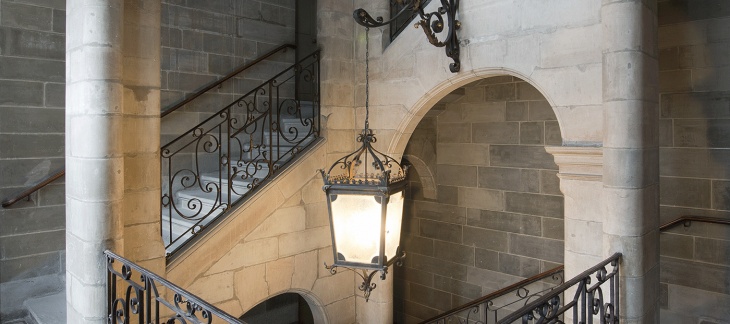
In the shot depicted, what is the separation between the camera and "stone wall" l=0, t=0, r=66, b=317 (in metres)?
4.06

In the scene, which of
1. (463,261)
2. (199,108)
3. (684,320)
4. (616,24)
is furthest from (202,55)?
(684,320)

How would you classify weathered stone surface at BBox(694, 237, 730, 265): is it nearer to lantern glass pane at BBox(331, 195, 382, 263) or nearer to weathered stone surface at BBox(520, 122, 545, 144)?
weathered stone surface at BBox(520, 122, 545, 144)

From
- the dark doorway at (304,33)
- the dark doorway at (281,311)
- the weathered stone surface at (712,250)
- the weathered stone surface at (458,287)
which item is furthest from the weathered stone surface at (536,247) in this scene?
the dark doorway at (304,33)

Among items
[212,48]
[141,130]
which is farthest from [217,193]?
[212,48]

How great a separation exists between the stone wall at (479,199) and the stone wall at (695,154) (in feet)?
3.31

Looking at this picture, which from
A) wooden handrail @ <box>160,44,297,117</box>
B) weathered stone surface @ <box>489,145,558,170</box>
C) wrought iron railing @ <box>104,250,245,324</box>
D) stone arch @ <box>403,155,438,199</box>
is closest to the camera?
wrought iron railing @ <box>104,250,245,324</box>

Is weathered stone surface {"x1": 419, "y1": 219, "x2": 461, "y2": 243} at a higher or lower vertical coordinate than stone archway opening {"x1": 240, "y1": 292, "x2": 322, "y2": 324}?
higher

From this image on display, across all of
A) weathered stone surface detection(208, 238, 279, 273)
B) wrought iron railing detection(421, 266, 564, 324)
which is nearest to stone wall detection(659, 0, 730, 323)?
wrought iron railing detection(421, 266, 564, 324)

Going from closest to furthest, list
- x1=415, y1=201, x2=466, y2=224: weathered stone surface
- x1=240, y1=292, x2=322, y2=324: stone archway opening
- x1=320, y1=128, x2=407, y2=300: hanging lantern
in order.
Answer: x1=320, y1=128, x2=407, y2=300: hanging lantern, x1=415, y1=201, x2=466, y2=224: weathered stone surface, x1=240, y1=292, x2=322, y2=324: stone archway opening

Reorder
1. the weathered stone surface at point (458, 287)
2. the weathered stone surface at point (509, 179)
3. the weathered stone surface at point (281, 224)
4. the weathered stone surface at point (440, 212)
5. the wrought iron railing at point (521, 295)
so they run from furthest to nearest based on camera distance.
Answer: the weathered stone surface at point (440, 212)
the weathered stone surface at point (458, 287)
the weathered stone surface at point (509, 179)
the wrought iron railing at point (521, 295)
the weathered stone surface at point (281, 224)

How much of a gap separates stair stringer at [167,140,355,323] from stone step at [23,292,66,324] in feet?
3.41

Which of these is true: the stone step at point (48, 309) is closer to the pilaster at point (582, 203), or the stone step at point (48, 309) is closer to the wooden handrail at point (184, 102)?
the wooden handrail at point (184, 102)

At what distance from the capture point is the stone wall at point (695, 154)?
3.75 meters

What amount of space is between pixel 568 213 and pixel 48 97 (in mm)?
4257
